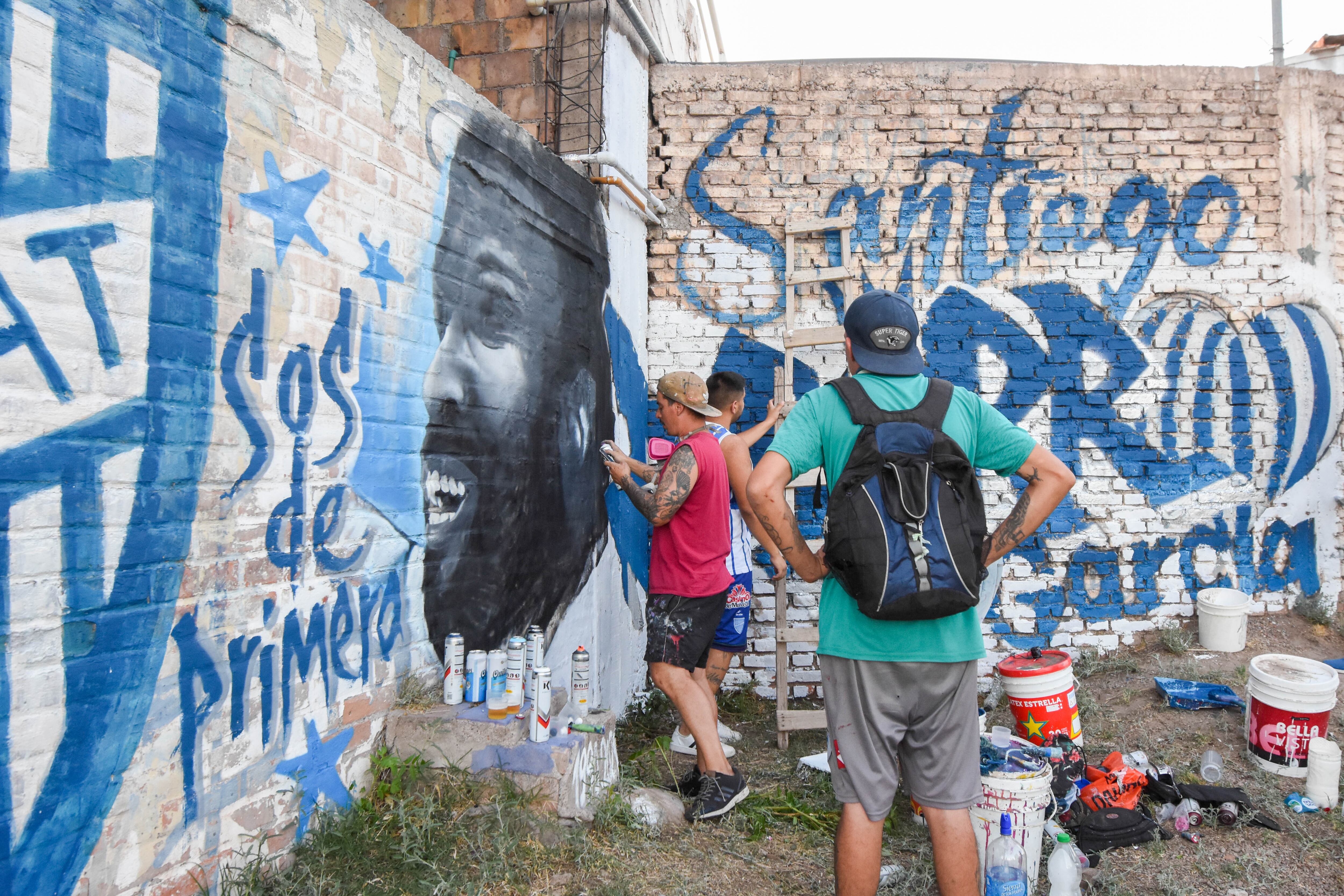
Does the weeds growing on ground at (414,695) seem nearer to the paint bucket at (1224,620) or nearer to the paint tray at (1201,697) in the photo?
the paint tray at (1201,697)

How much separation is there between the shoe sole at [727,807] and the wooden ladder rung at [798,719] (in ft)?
3.24

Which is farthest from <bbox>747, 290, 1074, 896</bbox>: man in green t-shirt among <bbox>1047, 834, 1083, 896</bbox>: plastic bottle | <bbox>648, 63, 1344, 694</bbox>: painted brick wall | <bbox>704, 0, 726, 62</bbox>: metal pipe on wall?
<bbox>704, 0, 726, 62</bbox>: metal pipe on wall

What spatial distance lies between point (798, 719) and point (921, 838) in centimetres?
126

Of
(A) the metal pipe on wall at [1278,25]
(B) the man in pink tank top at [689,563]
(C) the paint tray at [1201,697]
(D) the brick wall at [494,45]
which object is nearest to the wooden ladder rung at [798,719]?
(B) the man in pink tank top at [689,563]

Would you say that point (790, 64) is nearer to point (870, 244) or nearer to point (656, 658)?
point (870, 244)

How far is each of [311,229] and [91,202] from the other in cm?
68

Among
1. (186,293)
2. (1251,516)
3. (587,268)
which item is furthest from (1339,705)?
(186,293)

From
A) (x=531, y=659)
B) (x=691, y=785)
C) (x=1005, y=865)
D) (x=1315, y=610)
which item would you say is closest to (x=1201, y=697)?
(x=1315, y=610)

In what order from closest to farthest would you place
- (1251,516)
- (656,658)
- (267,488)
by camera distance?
(267,488) < (656,658) < (1251,516)

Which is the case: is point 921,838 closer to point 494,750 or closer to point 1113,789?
point 1113,789

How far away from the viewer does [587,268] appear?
440 centimetres

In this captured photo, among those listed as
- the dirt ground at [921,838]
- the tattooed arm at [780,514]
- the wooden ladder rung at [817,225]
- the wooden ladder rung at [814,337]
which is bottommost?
the dirt ground at [921,838]

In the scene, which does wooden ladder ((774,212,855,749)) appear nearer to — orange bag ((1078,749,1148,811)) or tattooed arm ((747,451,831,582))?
orange bag ((1078,749,1148,811))

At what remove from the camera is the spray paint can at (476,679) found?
2914 mm
